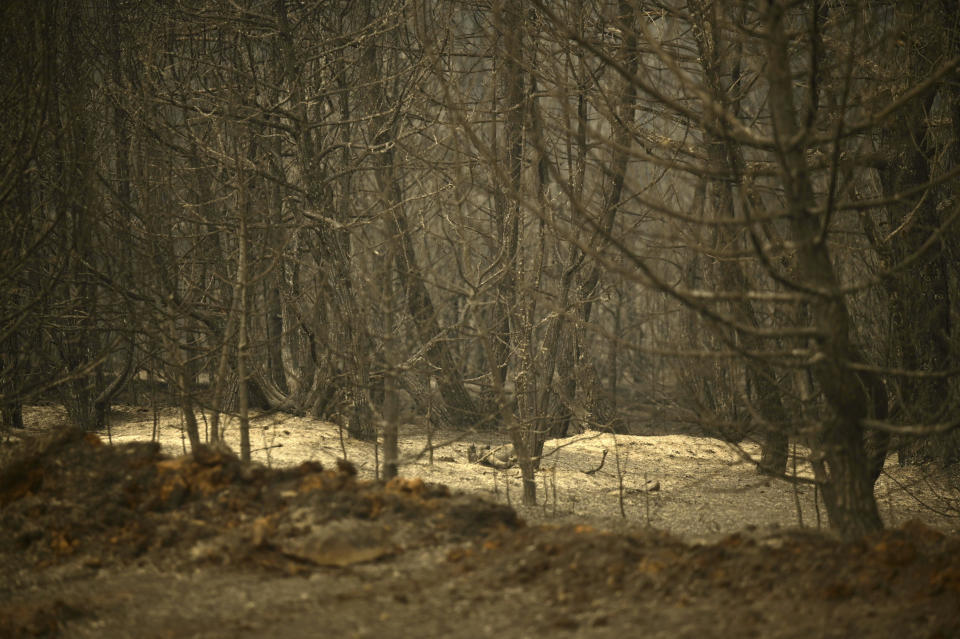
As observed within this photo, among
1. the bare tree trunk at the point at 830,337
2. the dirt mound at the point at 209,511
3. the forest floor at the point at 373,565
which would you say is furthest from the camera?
the dirt mound at the point at 209,511

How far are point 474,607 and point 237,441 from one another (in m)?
6.49

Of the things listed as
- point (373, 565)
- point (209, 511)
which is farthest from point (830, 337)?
point (209, 511)

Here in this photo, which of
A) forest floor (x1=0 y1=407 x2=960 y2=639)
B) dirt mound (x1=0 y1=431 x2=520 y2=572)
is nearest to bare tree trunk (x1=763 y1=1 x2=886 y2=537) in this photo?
forest floor (x1=0 y1=407 x2=960 y2=639)

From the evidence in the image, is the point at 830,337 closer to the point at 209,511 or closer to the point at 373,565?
the point at 373,565

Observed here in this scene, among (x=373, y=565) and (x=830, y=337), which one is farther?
(x=373, y=565)

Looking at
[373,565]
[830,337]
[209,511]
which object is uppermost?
[830,337]

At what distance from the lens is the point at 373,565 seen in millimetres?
4230

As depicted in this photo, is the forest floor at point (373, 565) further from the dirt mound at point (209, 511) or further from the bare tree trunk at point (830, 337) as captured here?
the bare tree trunk at point (830, 337)

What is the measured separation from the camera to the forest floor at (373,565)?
3432mm

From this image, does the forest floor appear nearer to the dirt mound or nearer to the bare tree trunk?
the dirt mound

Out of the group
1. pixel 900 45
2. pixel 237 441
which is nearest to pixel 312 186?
pixel 237 441

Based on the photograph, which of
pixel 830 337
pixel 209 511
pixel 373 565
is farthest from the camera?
pixel 209 511

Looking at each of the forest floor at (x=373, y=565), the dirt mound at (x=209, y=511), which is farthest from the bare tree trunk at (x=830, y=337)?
the dirt mound at (x=209, y=511)

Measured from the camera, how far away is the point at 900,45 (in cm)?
718
